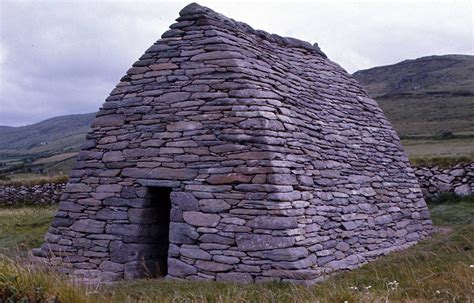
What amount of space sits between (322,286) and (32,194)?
1774 centimetres

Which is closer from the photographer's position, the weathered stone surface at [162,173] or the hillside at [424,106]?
the weathered stone surface at [162,173]

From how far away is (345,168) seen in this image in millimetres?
9273

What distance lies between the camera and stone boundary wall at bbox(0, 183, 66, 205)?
813 inches

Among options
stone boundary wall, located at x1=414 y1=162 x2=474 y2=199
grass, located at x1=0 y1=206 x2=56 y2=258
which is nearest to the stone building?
grass, located at x1=0 y1=206 x2=56 y2=258

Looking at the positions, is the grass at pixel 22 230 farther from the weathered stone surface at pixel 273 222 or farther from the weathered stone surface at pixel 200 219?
the weathered stone surface at pixel 273 222

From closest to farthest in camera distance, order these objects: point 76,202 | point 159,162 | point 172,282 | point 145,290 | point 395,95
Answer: point 145,290 → point 172,282 → point 159,162 → point 76,202 → point 395,95

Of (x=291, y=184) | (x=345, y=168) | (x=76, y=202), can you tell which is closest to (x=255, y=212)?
(x=291, y=184)

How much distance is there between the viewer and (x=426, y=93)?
7200cm

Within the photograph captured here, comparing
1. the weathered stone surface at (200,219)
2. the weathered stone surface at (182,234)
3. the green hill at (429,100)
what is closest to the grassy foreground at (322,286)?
the weathered stone surface at (182,234)

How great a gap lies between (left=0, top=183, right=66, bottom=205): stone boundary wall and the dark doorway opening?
13.0 meters

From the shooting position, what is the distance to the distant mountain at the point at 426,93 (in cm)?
4908

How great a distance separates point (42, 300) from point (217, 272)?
133 inches

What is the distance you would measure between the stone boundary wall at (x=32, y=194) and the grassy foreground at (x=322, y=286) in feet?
28.4

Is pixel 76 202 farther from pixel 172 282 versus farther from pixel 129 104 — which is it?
pixel 172 282
